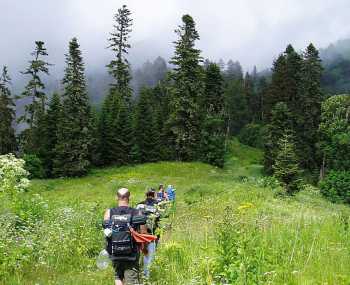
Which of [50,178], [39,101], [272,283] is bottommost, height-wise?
[50,178]

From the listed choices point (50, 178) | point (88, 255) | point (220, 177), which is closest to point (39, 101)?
point (50, 178)

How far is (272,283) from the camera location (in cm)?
575

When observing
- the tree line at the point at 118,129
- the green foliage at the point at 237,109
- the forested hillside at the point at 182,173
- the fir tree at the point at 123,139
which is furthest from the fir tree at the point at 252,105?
the fir tree at the point at 123,139

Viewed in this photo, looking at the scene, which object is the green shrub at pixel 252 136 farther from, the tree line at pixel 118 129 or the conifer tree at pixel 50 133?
the conifer tree at pixel 50 133

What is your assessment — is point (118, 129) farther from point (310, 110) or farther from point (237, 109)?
point (237, 109)

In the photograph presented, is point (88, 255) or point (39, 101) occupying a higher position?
point (39, 101)

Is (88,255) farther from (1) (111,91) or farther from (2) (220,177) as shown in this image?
(1) (111,91)

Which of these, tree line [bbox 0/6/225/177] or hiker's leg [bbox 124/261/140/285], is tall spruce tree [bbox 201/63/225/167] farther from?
hiker's leg [bbox 124/261/140/285]

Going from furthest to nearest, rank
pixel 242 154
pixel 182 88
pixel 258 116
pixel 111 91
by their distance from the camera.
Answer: pixel 258 116 → pixel 242 154 → pixel 111 91 → pixel 182 88

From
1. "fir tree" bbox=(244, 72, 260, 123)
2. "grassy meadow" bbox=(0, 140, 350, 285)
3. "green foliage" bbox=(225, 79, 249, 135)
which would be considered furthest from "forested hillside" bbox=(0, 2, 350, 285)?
"fir tree" bbox=(244, 72, 260, 123)

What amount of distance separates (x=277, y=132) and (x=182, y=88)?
12021mm

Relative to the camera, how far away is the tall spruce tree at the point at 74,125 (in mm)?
51844

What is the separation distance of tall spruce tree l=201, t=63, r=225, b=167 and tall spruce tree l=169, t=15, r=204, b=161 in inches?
120

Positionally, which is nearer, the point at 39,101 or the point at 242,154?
the point at 39,101
